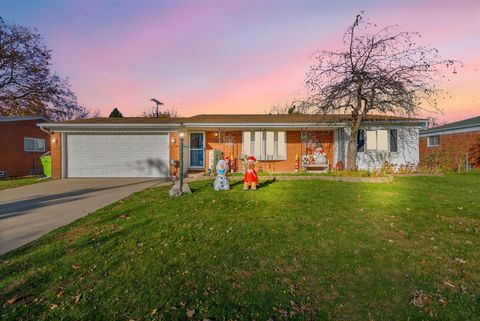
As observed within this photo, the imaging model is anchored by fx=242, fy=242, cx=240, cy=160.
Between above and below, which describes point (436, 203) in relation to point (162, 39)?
below

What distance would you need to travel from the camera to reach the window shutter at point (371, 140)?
43.2 ft

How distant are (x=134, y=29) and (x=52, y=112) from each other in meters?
20.0

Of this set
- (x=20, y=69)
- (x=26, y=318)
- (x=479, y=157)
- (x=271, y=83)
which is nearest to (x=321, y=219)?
(x=26, y=318)

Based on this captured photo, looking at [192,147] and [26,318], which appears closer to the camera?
[26,318]

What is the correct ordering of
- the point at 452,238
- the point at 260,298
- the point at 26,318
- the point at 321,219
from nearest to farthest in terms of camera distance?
the point at 26,318 → the point at 260,298 → the point at 452,238 → the point at 321,219

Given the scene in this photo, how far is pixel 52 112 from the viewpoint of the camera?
23375 millimetres

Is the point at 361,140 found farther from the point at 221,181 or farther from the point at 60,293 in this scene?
the point at 60,293

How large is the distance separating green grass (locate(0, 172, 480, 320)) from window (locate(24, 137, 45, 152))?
17.9 meters

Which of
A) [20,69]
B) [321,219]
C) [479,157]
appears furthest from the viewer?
[20,69]

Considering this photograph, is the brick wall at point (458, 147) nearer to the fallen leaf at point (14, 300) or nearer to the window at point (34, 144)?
the fallen leaf at point (14, 300)

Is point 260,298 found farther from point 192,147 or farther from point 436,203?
point 192,147

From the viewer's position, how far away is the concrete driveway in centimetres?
476

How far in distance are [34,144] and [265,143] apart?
18.1m

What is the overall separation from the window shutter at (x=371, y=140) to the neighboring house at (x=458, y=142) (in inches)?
173
